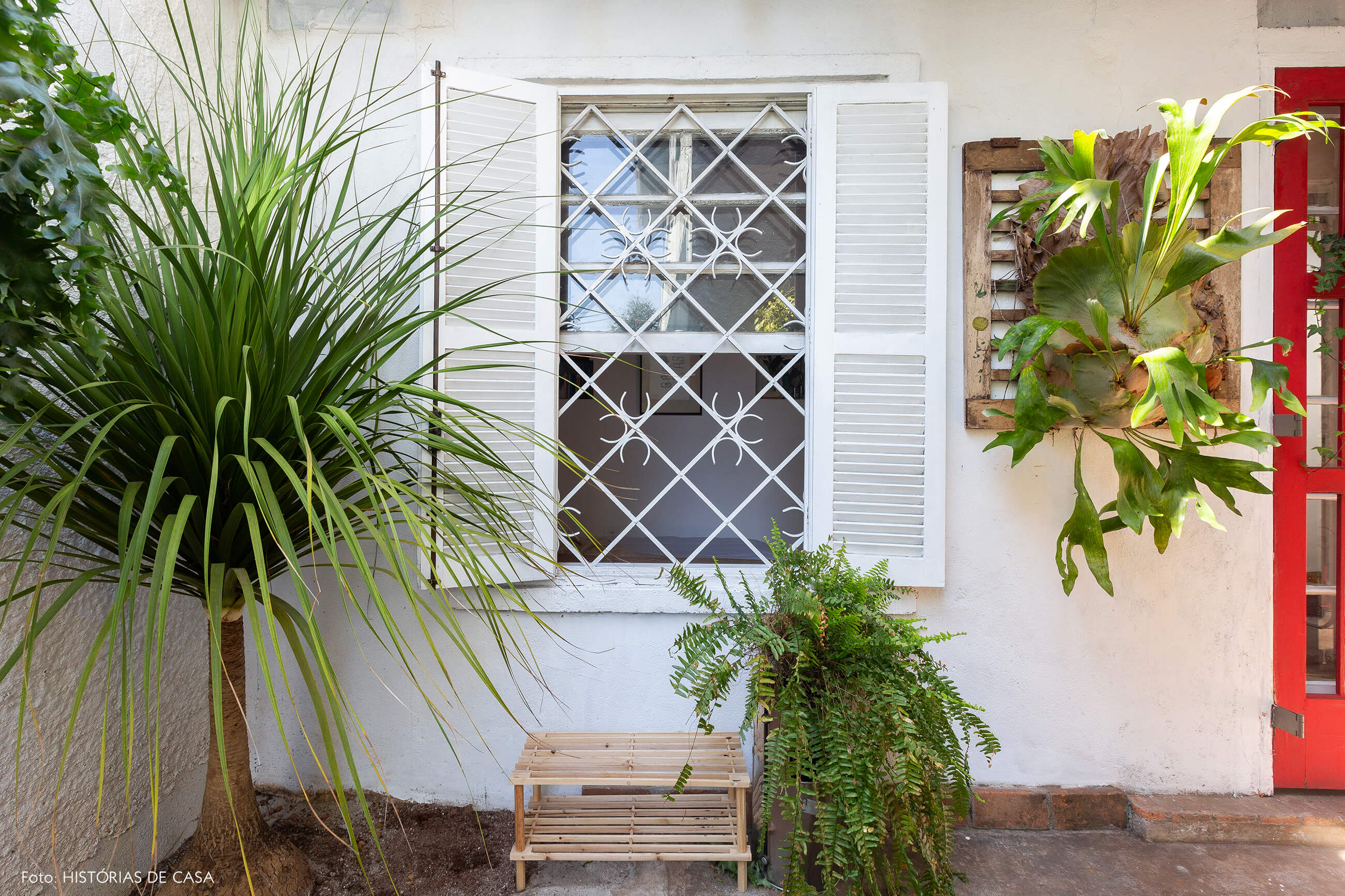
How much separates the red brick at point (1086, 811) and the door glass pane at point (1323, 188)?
67.7 inches

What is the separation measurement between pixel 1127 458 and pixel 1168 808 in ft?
3.57

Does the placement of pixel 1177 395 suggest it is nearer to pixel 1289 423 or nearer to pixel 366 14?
pixel 1289 423

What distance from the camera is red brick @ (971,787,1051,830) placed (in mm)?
2047

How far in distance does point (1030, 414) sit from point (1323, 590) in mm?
1321

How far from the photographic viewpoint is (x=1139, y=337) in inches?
66.0

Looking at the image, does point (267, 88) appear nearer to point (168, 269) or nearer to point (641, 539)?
point (168, 269)

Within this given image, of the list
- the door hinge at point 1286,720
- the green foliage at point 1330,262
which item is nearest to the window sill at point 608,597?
the door hinge at point 1286,720

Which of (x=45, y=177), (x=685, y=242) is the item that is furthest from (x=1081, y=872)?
(x=45, y=177)

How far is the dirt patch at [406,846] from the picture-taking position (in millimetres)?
1749

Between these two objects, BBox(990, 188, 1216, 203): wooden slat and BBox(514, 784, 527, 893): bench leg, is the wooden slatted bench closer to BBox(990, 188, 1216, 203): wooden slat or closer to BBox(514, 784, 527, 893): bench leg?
BBox(514, 784, 527, 893): bench leg

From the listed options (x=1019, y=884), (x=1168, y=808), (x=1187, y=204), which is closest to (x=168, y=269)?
(x=1187, y=204)

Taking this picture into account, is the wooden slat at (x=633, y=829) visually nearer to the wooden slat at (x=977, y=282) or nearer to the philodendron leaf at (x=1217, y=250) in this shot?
the wooden slat at (x=977, y=282)

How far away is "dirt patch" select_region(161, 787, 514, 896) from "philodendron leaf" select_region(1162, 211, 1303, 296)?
6.71 feet

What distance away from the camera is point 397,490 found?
1.18m
